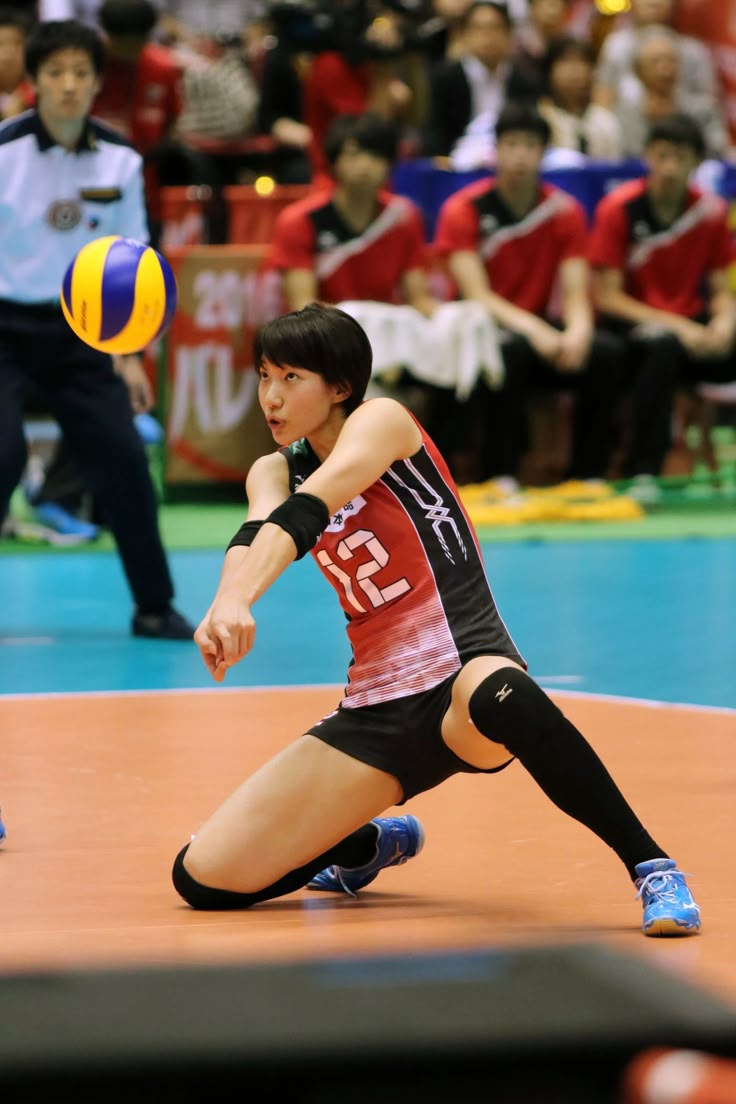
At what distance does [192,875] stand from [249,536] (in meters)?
0.72

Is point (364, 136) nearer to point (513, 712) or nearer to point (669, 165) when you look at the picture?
point (669, 165)

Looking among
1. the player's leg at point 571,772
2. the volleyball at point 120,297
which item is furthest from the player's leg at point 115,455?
the player's leg at point 571,772

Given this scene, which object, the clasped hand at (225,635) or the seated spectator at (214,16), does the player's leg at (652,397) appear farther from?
the clasped hand at (225,635)

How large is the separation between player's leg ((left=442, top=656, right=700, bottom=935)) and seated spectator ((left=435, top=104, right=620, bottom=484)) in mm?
7722

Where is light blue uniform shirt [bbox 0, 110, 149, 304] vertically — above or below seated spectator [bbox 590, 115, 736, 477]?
above

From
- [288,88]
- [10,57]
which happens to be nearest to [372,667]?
[10,57]

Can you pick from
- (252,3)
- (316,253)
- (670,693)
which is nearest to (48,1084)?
(670,693)

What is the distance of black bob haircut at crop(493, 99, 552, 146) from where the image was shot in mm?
11055

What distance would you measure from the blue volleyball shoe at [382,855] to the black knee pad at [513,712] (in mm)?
569

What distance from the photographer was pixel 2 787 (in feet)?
16.5

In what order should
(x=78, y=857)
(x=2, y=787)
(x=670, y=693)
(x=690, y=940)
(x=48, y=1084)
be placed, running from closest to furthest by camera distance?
(x=48, y=1084) < (x=690, y=940) < (x=78, y=857) < (x=2, y=787) < (x=670, y=693)

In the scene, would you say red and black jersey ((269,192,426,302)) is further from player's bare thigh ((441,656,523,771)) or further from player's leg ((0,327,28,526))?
player's bare thigh ((441,656,523,771))

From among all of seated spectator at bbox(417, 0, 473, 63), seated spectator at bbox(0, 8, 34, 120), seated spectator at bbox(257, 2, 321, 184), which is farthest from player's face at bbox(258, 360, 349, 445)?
seated spectator at bbox(417, 0, 473, 63)

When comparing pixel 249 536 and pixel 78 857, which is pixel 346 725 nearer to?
pixel 249 536
